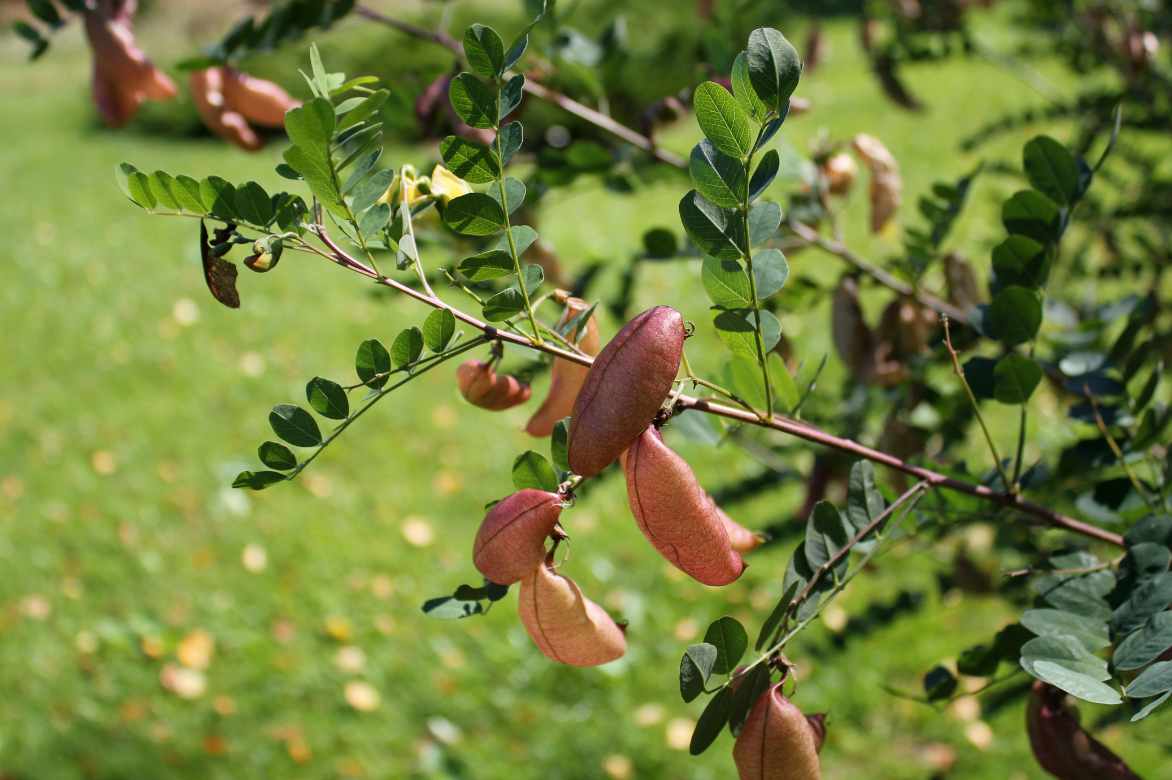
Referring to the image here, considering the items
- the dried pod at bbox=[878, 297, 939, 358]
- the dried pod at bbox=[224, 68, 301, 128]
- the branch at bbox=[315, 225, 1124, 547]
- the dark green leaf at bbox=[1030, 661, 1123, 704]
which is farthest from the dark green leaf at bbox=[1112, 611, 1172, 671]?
the dried pod at bbox=[224, 68, 301, 128]

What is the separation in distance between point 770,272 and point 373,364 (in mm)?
202

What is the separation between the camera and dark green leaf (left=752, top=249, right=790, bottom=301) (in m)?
0.54

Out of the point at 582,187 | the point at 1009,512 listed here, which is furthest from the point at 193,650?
the point at 1009,512

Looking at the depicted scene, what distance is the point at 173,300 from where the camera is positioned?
13.4ft

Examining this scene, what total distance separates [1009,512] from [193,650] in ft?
6.17

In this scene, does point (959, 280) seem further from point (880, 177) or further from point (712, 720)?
point (712, 720)

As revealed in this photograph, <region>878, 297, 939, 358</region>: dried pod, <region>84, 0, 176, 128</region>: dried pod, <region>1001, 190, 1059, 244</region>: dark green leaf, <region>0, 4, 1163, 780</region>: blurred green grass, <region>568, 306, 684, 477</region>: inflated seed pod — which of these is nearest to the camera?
<region>568, 306, 684, 477</region>: inflated seed pod

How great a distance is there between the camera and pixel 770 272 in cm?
55

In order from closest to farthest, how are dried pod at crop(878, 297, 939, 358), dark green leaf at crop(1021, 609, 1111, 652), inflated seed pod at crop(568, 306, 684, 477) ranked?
inflated seed pod at crop(568, 306, 684, 477) < dark green leaf at crop(1021, 609, 1111, 652) < dried pod at crop(878, 297, 939, 358)

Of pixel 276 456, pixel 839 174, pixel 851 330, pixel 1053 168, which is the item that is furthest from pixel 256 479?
pixel 839 174

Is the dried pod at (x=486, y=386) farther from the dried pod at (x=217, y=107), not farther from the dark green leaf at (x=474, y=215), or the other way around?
the dried pod at (x=217, y=107)

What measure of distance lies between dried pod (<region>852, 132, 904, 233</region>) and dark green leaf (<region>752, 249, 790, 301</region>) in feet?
1.71

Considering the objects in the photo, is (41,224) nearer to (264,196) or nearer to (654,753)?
(654,753)

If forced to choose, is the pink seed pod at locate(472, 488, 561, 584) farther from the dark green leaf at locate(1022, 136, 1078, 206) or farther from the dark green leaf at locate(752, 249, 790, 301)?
the dark green leaf at locate(1022, 136, 1078, 206)
